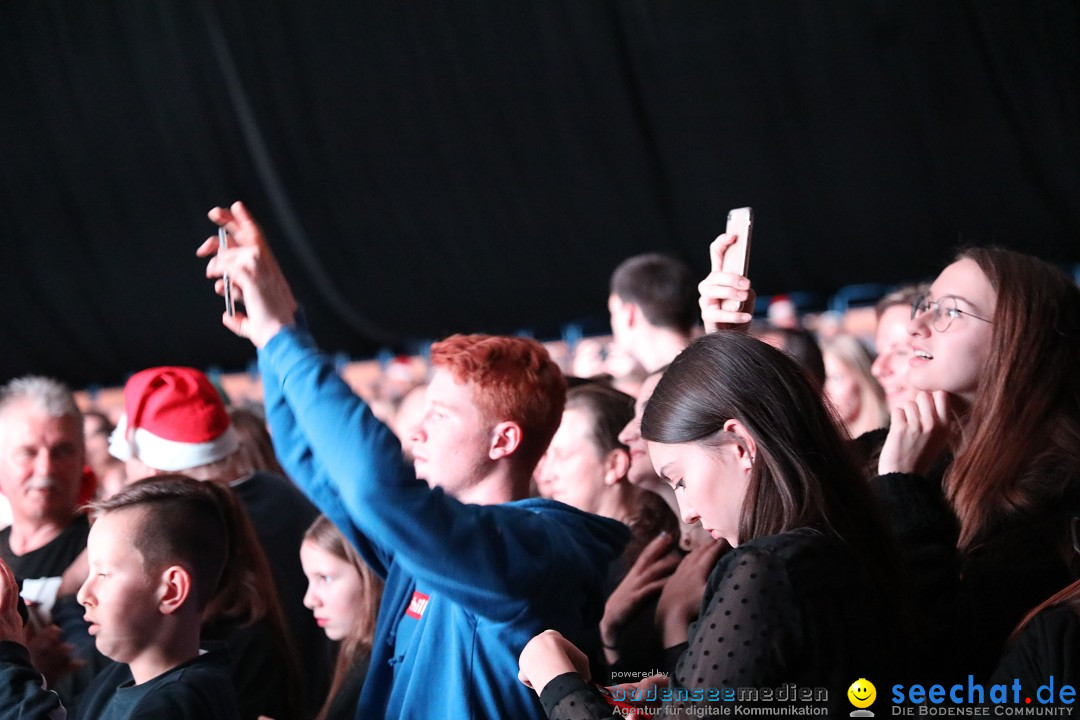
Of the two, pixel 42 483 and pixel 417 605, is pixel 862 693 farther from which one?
pixel 42 483

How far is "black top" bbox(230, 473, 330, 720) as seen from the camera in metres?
2.81

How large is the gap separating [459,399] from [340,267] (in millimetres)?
8478

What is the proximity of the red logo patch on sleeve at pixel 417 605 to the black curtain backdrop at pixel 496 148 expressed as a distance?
6.57 meters

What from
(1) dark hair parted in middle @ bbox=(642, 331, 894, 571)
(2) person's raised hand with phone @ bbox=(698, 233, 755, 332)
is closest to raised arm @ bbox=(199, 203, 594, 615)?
(1) dark hair parted in middle @ bbox=(642, 331, 894, 571)

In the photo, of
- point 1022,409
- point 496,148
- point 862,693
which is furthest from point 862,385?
point 496,148

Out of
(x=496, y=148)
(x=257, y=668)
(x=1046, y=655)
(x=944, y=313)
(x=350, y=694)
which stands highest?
(x=496, y=148)

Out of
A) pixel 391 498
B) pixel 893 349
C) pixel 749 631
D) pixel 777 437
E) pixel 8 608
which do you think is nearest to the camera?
pixel 749 631

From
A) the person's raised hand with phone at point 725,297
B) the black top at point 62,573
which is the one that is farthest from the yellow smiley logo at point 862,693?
the black top at point 62,573

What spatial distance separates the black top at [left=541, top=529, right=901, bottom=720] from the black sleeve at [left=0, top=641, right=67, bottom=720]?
1131 millimetres

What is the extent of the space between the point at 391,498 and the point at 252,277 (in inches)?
15.3

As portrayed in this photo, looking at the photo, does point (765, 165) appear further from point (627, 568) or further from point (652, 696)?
point (652, 696)

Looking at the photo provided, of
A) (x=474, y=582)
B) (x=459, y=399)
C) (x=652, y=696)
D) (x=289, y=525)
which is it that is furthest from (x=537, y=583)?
(x=289, y=525)

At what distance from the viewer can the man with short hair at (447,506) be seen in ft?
5.26

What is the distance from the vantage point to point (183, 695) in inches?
73.7
